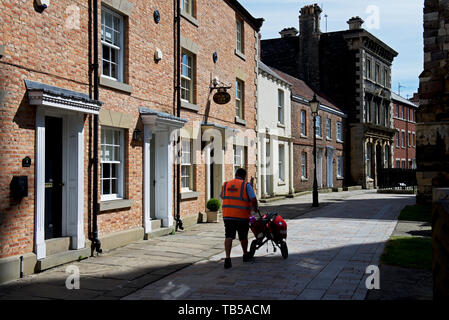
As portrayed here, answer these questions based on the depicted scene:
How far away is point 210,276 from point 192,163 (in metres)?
7.60

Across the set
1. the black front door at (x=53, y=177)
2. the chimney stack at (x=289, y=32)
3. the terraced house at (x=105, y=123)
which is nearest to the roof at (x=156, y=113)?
the terraced house at (x=105, y=123)

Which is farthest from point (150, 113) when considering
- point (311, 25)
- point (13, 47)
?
point (311, 25)

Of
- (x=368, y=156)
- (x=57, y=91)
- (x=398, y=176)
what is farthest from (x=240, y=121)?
(x=368, y=156)

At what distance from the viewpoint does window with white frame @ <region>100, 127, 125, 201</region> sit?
10547 mm

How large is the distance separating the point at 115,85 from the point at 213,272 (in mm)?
5162

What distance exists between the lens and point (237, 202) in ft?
27.7

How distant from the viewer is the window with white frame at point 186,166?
14484 mm

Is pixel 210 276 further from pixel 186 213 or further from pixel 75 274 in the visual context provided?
pixel 186 213

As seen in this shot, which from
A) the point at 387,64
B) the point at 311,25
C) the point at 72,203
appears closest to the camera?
the point at 72,203

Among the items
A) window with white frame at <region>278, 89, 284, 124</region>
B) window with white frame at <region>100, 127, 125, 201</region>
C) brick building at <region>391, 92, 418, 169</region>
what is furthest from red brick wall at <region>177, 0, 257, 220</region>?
brick building at <region>391, 92, 418, 169</region>

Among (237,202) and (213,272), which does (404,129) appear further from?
(213,272)

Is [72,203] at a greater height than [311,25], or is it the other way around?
[311,25]
